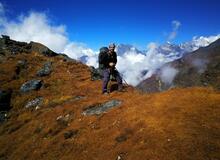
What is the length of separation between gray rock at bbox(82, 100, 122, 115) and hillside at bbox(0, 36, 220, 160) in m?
0.09

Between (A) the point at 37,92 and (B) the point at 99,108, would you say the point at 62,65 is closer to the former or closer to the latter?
(A) the point at 37,92

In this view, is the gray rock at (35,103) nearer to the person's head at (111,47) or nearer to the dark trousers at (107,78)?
the dark trousers at (107,78)

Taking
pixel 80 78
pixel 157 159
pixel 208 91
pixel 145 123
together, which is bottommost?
pixel 157 159

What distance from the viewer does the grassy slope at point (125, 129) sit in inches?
607

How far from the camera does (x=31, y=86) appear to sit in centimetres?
3331

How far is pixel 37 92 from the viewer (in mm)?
32219

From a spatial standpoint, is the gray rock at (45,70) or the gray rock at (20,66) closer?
the gray rock at (45,70)

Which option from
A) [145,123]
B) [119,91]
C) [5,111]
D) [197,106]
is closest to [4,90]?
[5,111]

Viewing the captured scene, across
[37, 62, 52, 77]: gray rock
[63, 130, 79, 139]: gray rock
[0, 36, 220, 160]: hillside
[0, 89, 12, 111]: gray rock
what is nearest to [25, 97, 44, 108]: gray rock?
[0, 36, 220, 160]: hillside

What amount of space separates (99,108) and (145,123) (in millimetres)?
6364

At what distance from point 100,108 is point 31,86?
42.5 ft

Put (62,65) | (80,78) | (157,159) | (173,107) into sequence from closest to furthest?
1. (157,159)
2. (173,107)
3. (80,78)
4. (62,65)

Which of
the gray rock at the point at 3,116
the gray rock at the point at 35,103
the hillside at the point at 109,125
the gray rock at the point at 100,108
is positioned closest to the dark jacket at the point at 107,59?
the hillside at the point at 109,125

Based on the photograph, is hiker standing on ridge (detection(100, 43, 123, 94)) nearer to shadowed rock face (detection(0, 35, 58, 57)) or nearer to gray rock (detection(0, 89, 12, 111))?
gray rock (detection(0, 89, 12, 111))
